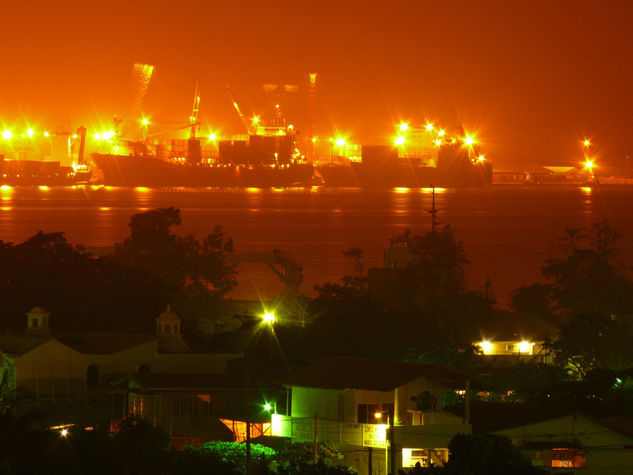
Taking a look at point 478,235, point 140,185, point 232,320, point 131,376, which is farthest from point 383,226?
point 140,185

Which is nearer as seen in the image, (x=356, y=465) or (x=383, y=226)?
(x=356, y=465)

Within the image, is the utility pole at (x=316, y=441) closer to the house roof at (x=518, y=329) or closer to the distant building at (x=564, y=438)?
the distant building at (x=564, y=438)

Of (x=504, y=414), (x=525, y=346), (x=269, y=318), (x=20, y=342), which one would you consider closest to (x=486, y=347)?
(x=525, y=346)

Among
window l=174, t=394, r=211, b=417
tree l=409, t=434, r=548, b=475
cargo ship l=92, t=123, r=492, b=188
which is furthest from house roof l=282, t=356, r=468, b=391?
cargo ship l=92, t=123, r=492, b=188

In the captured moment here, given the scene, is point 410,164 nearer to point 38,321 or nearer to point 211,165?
point 211,165

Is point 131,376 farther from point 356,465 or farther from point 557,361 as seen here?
point 557,361

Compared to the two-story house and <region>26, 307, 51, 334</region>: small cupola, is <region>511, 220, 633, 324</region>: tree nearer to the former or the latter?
<region>26, 307, 51, 334</region>: small cupola
